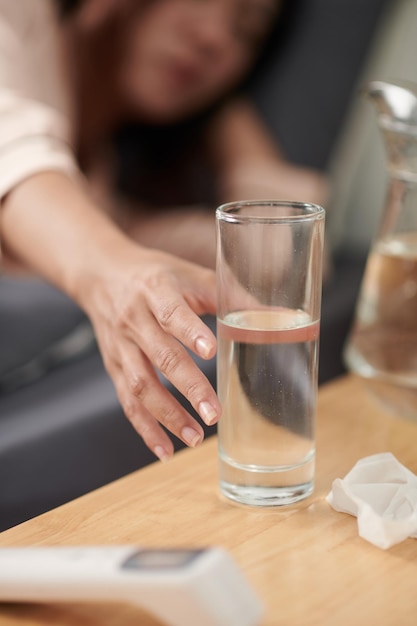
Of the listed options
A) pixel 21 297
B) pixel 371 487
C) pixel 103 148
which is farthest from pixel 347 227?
pixel 371 487

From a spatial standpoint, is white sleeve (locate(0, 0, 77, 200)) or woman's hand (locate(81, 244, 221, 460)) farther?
white sleeve (locate(0, 0, 77, 200))

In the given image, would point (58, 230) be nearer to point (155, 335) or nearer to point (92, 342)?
point (155, 335)

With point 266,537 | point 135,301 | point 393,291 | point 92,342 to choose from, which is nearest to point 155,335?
point 135,301

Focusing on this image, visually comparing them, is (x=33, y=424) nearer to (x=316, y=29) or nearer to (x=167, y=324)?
(x=167, y=324)

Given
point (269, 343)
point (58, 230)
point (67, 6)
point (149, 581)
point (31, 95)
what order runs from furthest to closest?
1. point (67, 6)
2. point (31, 95)
3. point (58, 230)
4. point (269, 343)
5. point (149, 581)

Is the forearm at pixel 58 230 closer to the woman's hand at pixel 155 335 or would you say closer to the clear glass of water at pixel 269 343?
the woman's hand at pixel 155 335

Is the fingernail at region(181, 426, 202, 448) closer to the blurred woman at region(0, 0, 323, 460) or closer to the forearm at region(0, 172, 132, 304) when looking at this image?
the blurred woman at region(0, 0, 323, 460)

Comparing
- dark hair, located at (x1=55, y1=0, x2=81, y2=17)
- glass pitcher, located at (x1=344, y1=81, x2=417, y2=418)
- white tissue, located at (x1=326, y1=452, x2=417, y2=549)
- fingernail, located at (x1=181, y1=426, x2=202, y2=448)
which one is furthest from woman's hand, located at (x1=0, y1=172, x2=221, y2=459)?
dark hair, located at (x1=55, y1=0, x2=81, y2=17)
